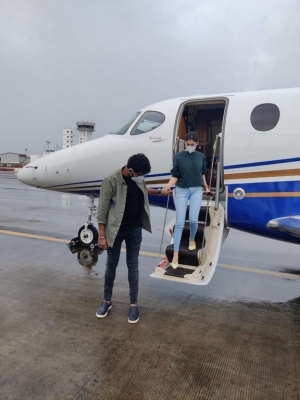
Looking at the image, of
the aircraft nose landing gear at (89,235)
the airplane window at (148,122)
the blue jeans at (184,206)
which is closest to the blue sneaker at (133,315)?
the blue jeans at (184,206)

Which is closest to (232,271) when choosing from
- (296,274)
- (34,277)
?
(296,274)

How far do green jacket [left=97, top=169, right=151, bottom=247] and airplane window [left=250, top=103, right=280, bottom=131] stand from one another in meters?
2.49

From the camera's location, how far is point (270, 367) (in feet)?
11.1

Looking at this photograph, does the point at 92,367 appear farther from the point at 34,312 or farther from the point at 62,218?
the point at 62,218

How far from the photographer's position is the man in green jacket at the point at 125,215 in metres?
4.05

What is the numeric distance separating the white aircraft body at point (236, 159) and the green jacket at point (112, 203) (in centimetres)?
98

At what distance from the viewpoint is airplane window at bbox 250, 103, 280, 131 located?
514 cm

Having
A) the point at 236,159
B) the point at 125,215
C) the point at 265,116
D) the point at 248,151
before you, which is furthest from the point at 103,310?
the point at 265,116

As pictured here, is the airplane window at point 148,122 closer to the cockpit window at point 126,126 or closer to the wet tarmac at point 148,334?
the cockpit window at point 126,126

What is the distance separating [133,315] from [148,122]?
3.50 m

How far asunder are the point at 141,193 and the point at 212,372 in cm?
215

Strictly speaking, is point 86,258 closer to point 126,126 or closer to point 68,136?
point 126,126

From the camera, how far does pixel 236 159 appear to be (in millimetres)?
5312

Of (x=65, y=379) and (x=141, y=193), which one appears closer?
(x=65, y=379)
